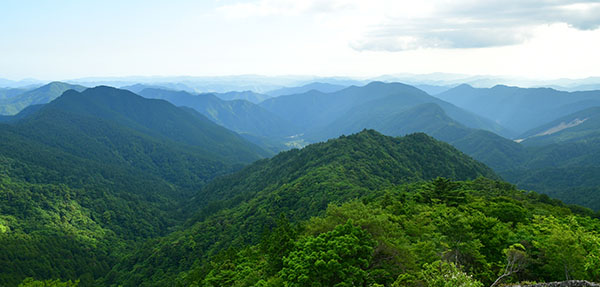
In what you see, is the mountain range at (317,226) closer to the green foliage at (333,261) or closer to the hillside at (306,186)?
the green foliage at (333,261)

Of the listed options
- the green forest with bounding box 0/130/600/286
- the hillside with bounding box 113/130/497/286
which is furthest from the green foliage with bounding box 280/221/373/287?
the hillside with bounding box 113/130/497/286

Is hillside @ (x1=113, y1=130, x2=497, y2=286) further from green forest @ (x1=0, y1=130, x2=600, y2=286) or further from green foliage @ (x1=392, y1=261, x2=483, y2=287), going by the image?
green foliage @ (x1=392, y1=261, x2=483, y2=287)

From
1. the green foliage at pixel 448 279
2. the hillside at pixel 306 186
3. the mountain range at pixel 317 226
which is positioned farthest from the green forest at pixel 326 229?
the hillside at pixel 306 186

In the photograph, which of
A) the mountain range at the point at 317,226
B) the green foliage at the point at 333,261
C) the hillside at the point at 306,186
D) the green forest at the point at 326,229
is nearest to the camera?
the green foliage at the point at 333,261

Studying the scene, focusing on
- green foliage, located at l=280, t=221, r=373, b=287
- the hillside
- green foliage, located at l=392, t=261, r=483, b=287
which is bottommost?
the hillside

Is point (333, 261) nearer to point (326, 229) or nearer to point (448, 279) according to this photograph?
point (326, 229)

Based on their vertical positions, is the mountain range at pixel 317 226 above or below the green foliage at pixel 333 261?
below

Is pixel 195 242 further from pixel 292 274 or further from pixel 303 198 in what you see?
pixel 292 274

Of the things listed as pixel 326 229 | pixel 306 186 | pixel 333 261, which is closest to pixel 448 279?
pixel 333 261

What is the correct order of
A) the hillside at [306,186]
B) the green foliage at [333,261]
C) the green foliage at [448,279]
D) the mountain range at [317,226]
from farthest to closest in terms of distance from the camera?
the hillside at [306,186]
the mountain range at [317,226]
the green foliage at [333,261]
the green foliage at [448,279]

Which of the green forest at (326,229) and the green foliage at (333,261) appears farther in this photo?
the green forest at (326,229)
